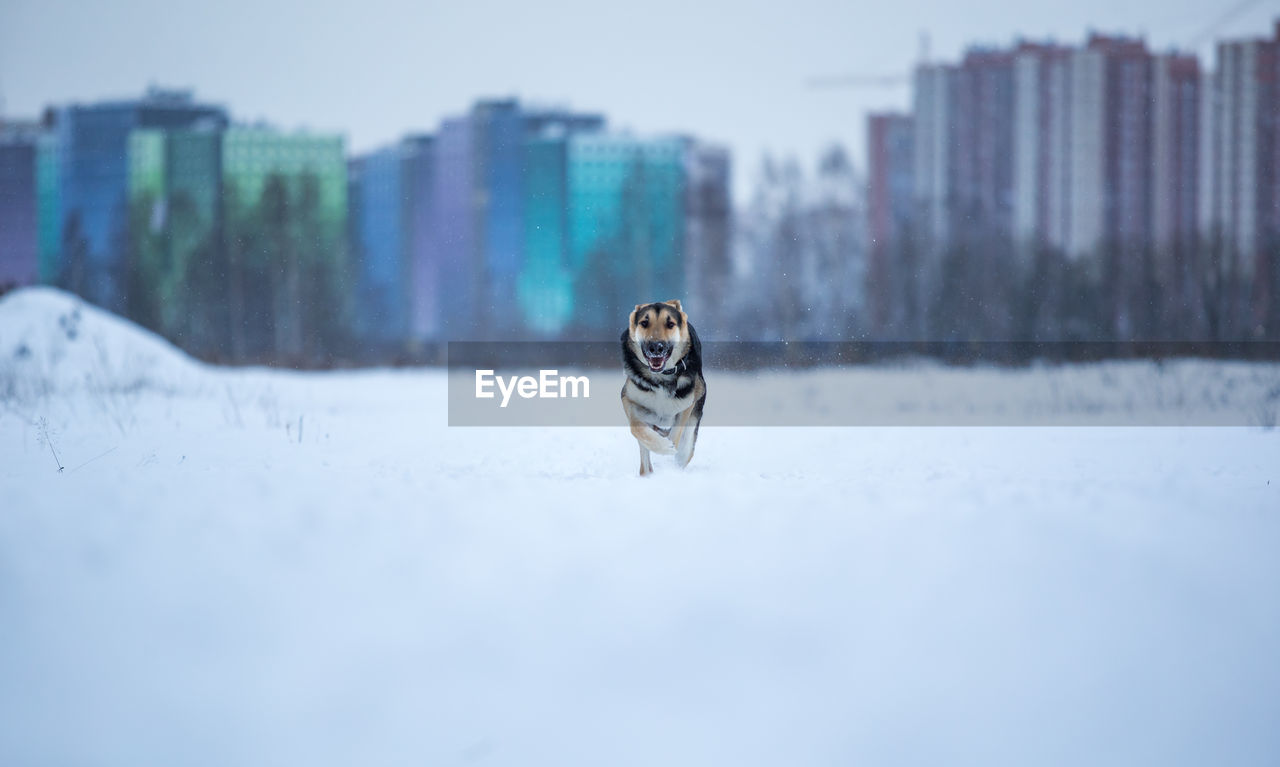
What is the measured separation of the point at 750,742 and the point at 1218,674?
5.63 feet

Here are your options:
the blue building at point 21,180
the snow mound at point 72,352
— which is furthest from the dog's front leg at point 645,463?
the blue building at point 21,180

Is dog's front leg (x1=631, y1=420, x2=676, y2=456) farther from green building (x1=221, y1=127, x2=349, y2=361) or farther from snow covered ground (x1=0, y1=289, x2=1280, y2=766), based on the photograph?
green building (x1=221, y1=127, x2=349, y2=361)

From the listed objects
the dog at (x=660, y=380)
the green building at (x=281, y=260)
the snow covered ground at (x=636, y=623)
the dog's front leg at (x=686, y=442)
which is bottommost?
the snow covered ground at (x=636, y=623)

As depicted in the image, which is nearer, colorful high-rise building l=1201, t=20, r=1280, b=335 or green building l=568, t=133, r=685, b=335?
colorful high-rise building l=1201, t=20, r=1280, b=335

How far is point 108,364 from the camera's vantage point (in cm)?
1314

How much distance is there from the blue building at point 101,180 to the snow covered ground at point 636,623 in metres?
31.6

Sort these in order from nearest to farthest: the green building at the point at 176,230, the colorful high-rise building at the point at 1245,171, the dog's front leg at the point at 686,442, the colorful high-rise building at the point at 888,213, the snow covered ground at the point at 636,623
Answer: the snow covered ground at the point at 636,623, the dog's front leg at the point at 686,442, the colorful high-rise building at the point at 1245,171, the colorful high-rise building at the point at 888,213, the green building at the point at 176,230

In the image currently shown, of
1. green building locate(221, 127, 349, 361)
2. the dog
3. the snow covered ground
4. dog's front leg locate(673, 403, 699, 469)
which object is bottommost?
the snow covered ground

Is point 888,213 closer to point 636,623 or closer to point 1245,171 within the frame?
point 1245,171

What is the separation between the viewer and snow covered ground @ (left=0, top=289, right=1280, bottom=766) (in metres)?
3.09

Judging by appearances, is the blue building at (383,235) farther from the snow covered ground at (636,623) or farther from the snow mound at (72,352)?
the snow covered ground at (636,623)

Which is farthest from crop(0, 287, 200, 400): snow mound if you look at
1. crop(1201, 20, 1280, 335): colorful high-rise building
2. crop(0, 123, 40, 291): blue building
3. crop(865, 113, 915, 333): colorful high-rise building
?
crop(1201, 20, 1280, 335): colorful high-rise building

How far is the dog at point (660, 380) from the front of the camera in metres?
6.39

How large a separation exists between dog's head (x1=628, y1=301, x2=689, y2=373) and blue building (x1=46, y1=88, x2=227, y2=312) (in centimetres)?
3030
